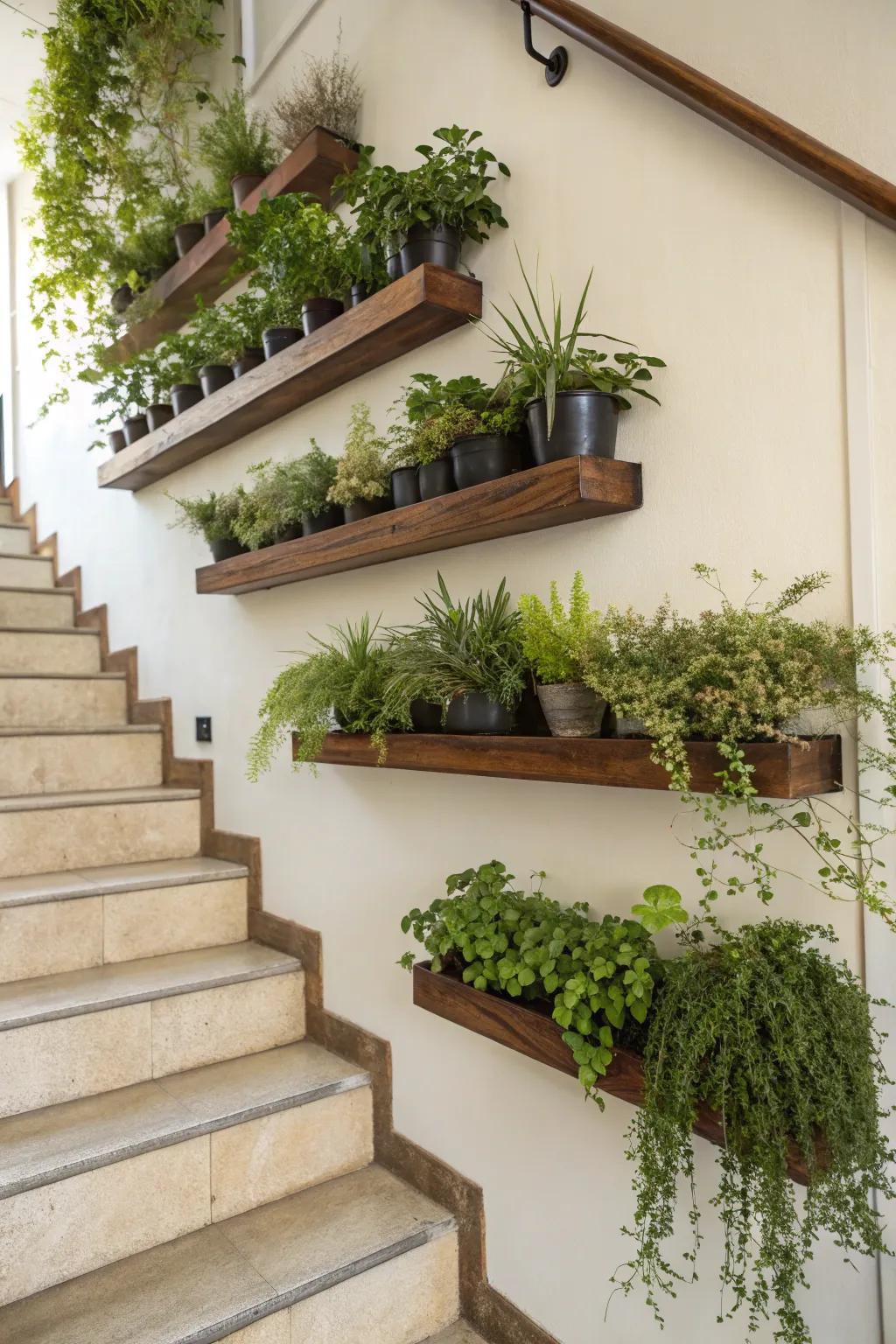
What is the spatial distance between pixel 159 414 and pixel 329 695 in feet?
5.03

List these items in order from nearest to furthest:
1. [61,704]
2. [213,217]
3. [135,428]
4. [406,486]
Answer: [406,486] → [213,217] → [135,428] → [61,704]

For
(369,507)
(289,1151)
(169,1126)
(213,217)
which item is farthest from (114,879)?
(213,217)

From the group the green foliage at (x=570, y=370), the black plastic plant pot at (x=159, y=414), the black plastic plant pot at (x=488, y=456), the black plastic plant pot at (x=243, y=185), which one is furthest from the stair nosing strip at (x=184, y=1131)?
the black plastic plant pot at (x=243, y=185)

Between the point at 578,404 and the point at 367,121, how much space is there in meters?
1.29

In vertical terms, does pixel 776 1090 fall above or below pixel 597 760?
below

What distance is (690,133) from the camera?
1459 mm

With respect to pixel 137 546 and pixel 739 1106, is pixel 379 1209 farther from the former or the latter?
pixel 137 546

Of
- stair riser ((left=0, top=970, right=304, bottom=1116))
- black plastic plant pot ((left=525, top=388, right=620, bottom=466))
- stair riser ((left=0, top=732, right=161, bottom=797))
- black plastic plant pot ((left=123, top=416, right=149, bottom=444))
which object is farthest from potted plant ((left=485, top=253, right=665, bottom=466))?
stair riser ((left=0, top=732, right=161, bottom=797))

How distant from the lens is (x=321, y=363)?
206cm

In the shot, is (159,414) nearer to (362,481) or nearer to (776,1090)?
(362,481)

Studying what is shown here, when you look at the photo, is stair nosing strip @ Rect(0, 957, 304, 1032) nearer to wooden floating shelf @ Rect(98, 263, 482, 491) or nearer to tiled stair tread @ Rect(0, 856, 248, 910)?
tiled stair tread @ Rect(0, 856, 248, 910)

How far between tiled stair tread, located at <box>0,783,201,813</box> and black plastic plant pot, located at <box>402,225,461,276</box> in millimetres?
1744

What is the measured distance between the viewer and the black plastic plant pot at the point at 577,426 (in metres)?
1.44

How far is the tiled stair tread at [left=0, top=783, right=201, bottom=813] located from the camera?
252 centimetres
